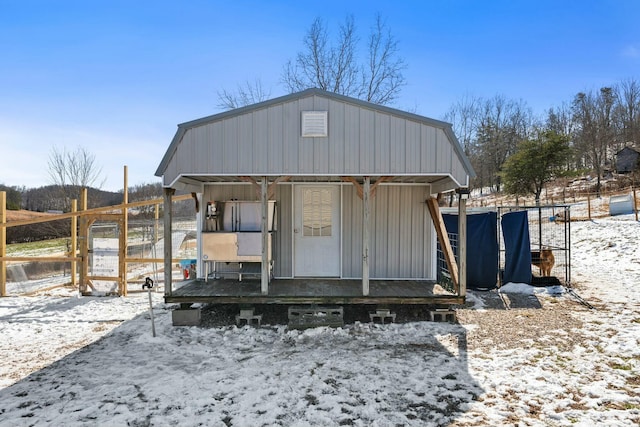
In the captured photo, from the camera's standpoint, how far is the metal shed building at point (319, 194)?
5.35 meters

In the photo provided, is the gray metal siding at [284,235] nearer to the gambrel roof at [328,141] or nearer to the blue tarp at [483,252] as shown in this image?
the gambrel roof at [328,141]


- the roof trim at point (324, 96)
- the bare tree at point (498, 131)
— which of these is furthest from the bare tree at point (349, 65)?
the bare tree at point (498, 131)

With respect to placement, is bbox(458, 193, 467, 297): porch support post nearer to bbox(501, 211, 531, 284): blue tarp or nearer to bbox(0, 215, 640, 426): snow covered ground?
bbox(0, 215, 640, 426): snow covered ground

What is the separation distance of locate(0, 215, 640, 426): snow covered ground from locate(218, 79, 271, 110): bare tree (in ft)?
43.0

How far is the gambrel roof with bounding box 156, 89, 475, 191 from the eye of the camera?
5344 mm

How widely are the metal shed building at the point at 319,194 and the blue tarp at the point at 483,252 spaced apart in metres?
1.76

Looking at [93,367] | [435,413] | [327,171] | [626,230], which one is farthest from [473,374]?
[626,230]

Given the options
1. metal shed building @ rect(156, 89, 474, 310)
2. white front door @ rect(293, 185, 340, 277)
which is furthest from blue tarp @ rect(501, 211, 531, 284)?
white front door @ rect(293, 185, 340, 277)

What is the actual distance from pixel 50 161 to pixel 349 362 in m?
18.4

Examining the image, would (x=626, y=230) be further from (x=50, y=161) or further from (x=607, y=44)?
(x=50, y=161)

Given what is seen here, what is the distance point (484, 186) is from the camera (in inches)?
1401

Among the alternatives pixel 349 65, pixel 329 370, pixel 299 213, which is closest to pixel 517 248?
pixel 299 213

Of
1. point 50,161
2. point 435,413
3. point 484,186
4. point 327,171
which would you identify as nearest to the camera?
point 435,413

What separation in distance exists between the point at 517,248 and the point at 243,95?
14307mm
